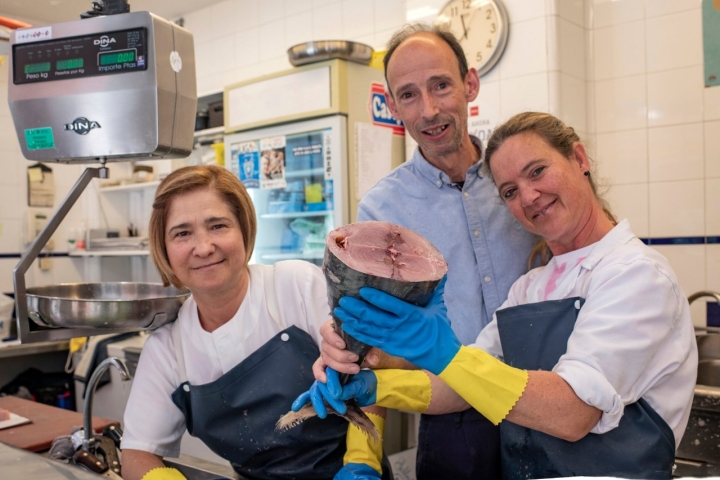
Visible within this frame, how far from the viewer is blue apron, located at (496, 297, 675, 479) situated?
4.28ft

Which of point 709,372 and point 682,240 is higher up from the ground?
point 682,240

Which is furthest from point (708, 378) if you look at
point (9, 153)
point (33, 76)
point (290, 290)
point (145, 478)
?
point (9, 153)

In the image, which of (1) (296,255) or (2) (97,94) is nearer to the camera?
(2) (97,94)

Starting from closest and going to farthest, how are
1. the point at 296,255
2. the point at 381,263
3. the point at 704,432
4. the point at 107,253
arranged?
the point at 381,263
the point at 704,432
the point at 296,255
the point at 107,253

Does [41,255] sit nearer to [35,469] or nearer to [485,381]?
[35,469]

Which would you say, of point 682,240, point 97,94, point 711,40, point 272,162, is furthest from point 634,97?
point 97,94

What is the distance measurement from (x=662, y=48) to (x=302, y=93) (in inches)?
79.9

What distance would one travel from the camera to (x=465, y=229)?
1.92 meters

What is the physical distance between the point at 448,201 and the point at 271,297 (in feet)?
2.03

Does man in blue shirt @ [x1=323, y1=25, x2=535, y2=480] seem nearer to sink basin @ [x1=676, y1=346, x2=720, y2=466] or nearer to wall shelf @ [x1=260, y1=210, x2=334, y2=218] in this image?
sink basin @ [x1=676, y1=346, x2=720, y2=466]

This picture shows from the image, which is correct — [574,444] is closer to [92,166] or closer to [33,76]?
[92,166]

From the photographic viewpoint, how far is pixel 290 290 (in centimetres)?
181

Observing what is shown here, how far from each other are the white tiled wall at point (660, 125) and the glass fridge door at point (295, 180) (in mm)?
1499

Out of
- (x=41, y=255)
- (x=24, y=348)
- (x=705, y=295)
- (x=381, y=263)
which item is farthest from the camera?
(x=41, y=255)
